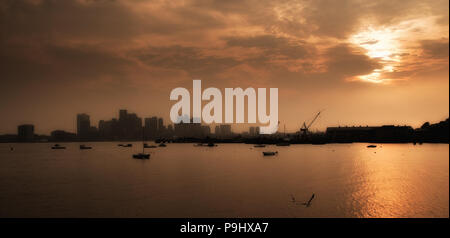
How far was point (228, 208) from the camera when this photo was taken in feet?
117

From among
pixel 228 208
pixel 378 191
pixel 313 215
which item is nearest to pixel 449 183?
pixel 378 191

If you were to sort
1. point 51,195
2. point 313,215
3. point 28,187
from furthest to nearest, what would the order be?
point 28,187
point 51,195
point 313,215
